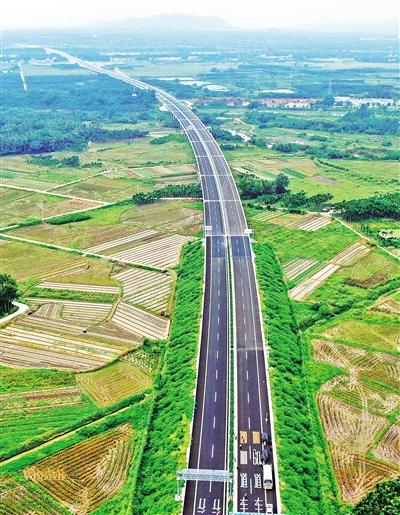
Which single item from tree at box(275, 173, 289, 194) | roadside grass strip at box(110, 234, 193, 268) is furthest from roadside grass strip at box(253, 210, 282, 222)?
roadside grass strip at box(110, 234, 193, 268)

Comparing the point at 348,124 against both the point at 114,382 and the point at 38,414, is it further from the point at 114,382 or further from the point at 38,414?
the point at 38,414

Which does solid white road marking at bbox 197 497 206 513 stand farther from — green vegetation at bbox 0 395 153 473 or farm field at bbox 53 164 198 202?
farm field at bbox 53 164 198 202

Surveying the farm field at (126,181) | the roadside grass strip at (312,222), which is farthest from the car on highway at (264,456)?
the farm field at (126,181)

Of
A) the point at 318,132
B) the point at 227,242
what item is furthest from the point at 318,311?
the point at 318,132

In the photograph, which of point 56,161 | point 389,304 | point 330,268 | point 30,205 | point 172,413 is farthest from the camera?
point 56,161

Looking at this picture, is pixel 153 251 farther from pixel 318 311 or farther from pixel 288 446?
pixel 288 446

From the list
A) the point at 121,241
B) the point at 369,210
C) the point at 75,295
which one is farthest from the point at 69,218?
the point at 369,210
